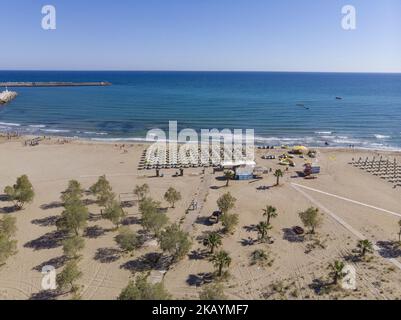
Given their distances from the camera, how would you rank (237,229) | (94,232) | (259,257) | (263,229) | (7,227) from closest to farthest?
(259,257), (7,227), (263,229), (94,232), (237,229)

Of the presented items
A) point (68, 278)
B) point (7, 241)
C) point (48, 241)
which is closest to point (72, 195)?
point (48, 241)

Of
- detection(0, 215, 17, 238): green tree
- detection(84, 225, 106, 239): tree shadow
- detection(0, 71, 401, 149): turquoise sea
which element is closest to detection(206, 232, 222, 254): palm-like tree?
detection(84, 225, 106, 239): tree shadow

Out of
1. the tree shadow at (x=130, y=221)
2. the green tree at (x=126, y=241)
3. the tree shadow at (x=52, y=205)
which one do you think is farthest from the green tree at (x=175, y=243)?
the tree shadow at (x=52, y=205)

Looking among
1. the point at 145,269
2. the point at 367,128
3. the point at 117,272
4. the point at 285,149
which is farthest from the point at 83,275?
the point at 367,128

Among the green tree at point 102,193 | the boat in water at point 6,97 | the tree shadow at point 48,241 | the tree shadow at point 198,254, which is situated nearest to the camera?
the tree shadow at point 198,254

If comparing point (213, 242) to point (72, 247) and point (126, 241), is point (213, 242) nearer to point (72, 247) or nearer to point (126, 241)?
point (126, 241)

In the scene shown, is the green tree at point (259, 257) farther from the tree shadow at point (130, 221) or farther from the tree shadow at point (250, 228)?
the tree shadow at point (130, 221)
